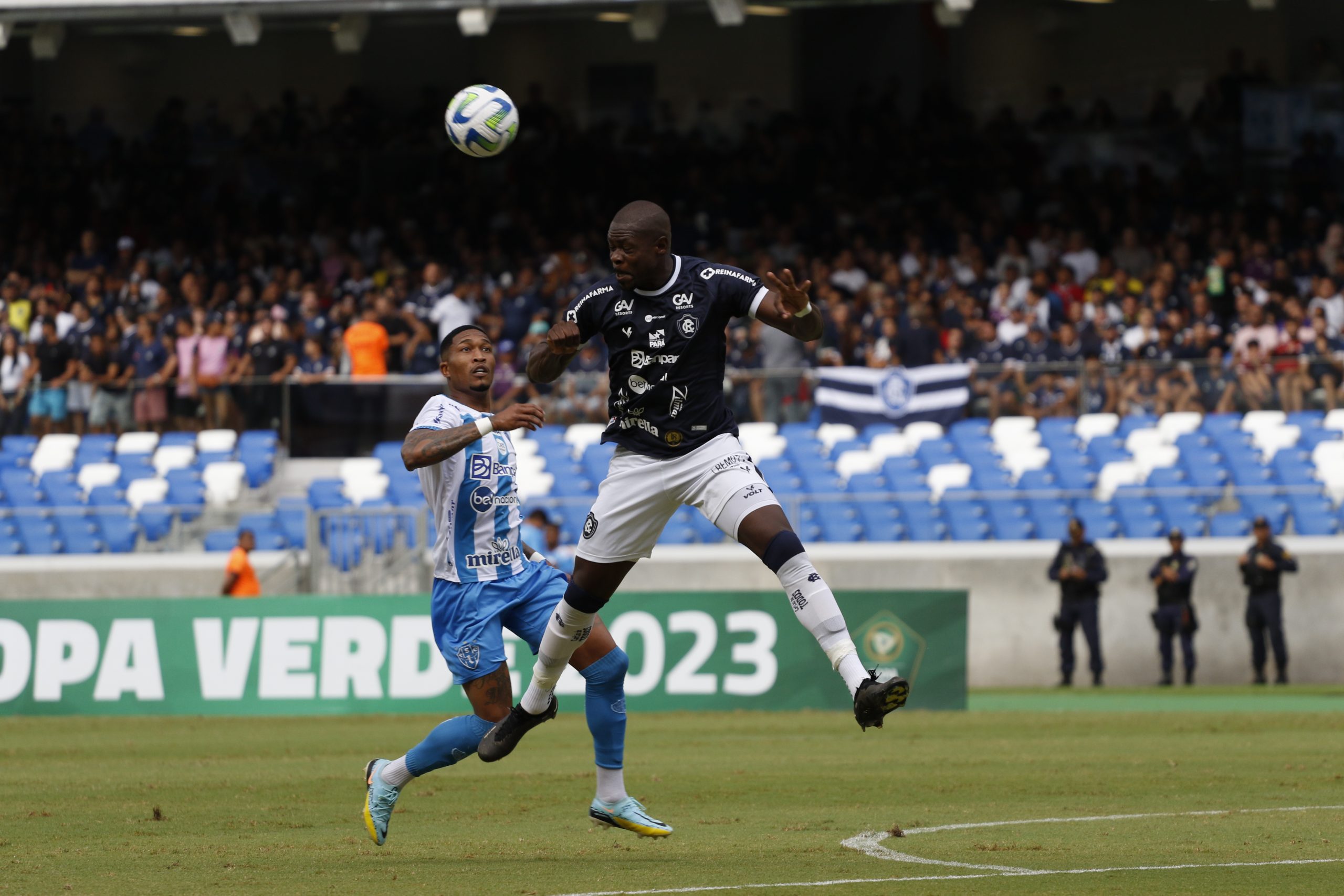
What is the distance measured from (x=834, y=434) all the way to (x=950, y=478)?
160 centimetres

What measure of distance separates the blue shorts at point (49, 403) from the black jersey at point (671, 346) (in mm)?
16073

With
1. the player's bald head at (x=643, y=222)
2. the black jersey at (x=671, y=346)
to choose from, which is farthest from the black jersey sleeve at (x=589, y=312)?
the player's bald head at (x=643, y=222)

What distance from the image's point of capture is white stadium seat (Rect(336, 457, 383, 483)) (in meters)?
22.3

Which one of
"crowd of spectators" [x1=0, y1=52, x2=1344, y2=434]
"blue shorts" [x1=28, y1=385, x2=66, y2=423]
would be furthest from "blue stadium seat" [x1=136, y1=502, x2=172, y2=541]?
"blue shorts" [x1=28, y1=385, x2=66, y2=423]

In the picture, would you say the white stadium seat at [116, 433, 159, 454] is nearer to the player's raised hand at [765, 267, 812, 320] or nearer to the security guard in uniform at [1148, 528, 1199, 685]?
the security guard in uniform at [1148, 528, 1199, 685]

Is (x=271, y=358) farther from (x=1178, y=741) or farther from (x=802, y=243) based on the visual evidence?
(x=1178, y=741)

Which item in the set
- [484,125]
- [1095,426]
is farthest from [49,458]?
[484,125]

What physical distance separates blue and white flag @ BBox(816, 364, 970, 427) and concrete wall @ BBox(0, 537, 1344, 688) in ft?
6.03

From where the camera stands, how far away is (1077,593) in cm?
2055

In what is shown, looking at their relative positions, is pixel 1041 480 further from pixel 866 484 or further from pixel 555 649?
pixel 555 649

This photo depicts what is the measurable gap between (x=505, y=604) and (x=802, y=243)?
19824 millimetres

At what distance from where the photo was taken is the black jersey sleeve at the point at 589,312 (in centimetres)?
810

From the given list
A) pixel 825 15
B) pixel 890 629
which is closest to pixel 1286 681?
pixel 890 629

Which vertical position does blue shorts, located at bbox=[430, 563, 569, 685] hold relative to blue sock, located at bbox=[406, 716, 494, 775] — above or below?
above
